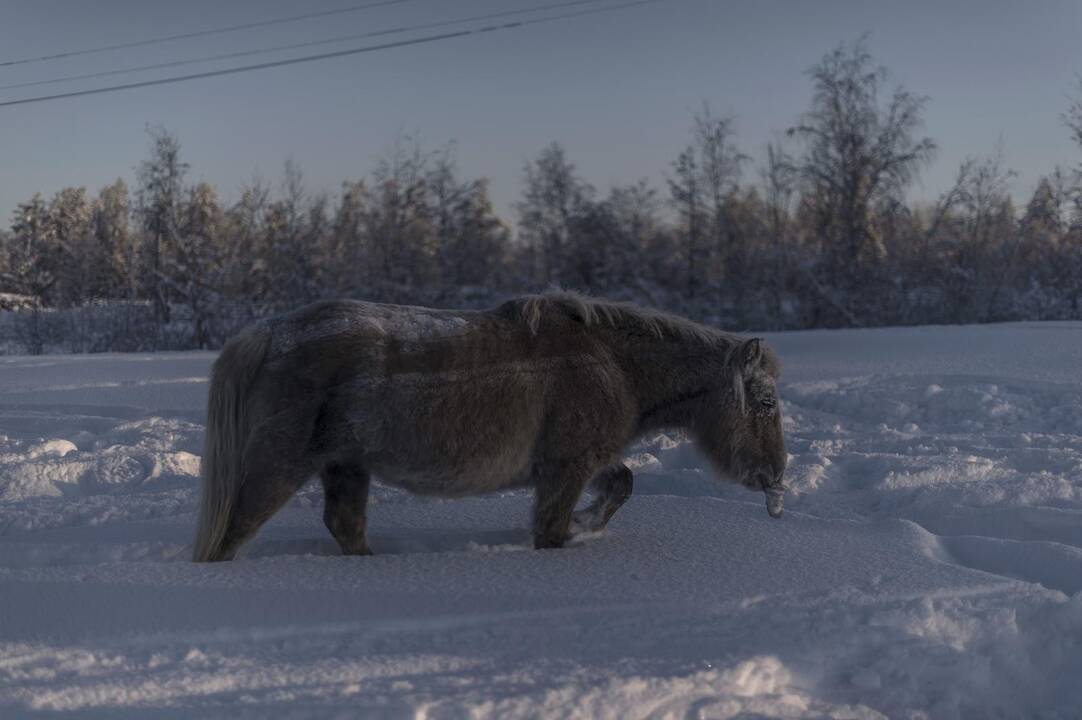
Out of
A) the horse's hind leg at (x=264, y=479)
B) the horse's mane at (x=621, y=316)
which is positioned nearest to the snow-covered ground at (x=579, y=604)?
the horse's hind leg at (x=264, y=479)

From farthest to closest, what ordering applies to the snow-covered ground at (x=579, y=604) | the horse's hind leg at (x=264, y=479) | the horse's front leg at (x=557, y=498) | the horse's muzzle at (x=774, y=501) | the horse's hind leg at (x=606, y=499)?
the horse's muzzle at (x=774, y=501)
the horse's hind leg at (x=606, y=499)
the horse's front leg at (x=557, y=498)
the horse's hind leg at (x=264, y=479)
the snow-covered ground at (x=579, y=604)

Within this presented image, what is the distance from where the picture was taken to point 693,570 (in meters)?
4.31

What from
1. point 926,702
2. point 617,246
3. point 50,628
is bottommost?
point 926,702

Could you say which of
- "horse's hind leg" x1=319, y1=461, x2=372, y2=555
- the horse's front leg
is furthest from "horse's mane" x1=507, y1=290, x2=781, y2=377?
"horse's hind leg" x1=319, y1=461, x2=372, y2=555

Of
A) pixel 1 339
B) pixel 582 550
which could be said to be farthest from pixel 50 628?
pixel 1 339

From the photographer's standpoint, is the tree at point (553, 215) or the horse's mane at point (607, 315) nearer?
the horse's mane at point (607, 315)

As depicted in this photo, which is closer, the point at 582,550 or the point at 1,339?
the point at 582,550

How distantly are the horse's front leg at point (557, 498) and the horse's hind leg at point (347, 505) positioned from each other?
95 centimetres

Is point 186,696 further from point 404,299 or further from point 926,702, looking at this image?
point 404,299

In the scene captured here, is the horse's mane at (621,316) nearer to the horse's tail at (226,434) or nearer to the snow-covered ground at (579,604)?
the snow-covered ground at (579,604)

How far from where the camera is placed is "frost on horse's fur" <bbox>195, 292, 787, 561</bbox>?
4.61 metres

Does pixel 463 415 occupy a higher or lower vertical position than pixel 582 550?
higher

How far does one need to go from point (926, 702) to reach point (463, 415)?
2.52 m

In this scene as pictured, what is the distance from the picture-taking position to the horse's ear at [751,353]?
17.2ft
